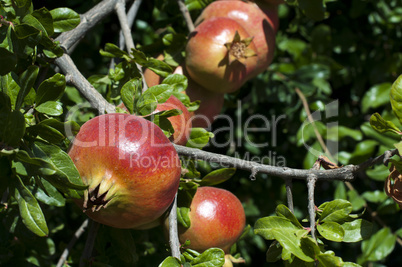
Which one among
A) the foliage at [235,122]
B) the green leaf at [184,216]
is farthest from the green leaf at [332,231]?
the green leaf at [184,216]

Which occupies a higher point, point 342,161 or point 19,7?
point 19,7

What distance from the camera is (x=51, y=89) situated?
3.20 ft

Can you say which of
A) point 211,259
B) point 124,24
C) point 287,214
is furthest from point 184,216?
point 124,24

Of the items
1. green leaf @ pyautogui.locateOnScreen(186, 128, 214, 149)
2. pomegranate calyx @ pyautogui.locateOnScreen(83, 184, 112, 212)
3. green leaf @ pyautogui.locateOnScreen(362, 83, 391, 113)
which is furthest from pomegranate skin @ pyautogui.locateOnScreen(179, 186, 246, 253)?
green leaf @ pyautogui.locateOnScreen(362, 83, 391, 113)

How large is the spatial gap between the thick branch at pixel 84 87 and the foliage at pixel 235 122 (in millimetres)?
41

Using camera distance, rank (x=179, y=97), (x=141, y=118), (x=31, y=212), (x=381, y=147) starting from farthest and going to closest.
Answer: (x=381, y=147)
(x=179, y=97)
(x=141, y=118)
(x=31, y=212)

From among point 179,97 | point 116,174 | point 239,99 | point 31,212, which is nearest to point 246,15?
point 179,97

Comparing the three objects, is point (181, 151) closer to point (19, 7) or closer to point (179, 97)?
point (179, 97)

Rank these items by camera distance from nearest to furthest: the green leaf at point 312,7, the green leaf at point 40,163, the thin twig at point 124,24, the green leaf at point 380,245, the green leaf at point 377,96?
the green leaf at point 40,163, the thin twig at point 124,24, the green leaf at point 312,7, the green leaf at point 380,245, the green leaf at point 377,96

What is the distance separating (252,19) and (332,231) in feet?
2.77

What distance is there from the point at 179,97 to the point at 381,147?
97 cm

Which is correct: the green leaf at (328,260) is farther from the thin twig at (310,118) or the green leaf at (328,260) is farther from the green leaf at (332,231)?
the thin twig at (310,118)

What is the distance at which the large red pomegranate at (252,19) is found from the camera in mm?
1543

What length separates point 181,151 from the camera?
→ 3.63 feet
